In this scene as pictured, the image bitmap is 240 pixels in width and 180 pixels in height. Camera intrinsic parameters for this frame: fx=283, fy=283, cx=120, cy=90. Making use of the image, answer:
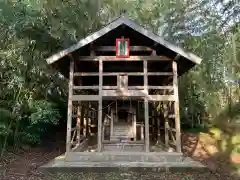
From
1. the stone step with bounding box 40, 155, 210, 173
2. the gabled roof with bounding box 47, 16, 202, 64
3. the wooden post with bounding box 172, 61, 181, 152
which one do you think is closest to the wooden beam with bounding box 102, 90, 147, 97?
the wooden post with bounding box 172, 61, 181, 152

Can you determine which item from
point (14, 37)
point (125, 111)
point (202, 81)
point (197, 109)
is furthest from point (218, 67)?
point (14, 37)

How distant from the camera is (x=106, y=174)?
897 centimetres

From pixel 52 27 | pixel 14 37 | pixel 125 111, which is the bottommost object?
pixel 125 111

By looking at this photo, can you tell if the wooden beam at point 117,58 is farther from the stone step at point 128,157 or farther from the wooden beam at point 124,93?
the stone step at point 128,157

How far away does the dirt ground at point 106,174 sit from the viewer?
8789mm

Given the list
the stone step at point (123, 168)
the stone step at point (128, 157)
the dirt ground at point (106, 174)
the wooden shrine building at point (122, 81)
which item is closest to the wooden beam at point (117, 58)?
the wooden shrine building at point (122, 81)

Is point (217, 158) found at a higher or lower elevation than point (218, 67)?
lower

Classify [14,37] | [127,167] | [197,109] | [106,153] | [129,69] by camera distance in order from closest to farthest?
[127,167]
[106,153]
[14,37]
[129,69]
[197,109]

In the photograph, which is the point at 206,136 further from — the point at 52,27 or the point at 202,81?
the point at 52,27

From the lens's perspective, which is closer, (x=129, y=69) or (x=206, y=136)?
(x=129, y=69)

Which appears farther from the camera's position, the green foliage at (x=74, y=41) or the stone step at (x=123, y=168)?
the green foliage at (x=74, y=41)

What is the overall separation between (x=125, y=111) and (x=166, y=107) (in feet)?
6.46

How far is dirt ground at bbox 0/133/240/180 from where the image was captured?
8789mm

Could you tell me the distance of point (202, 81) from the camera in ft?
60.1
